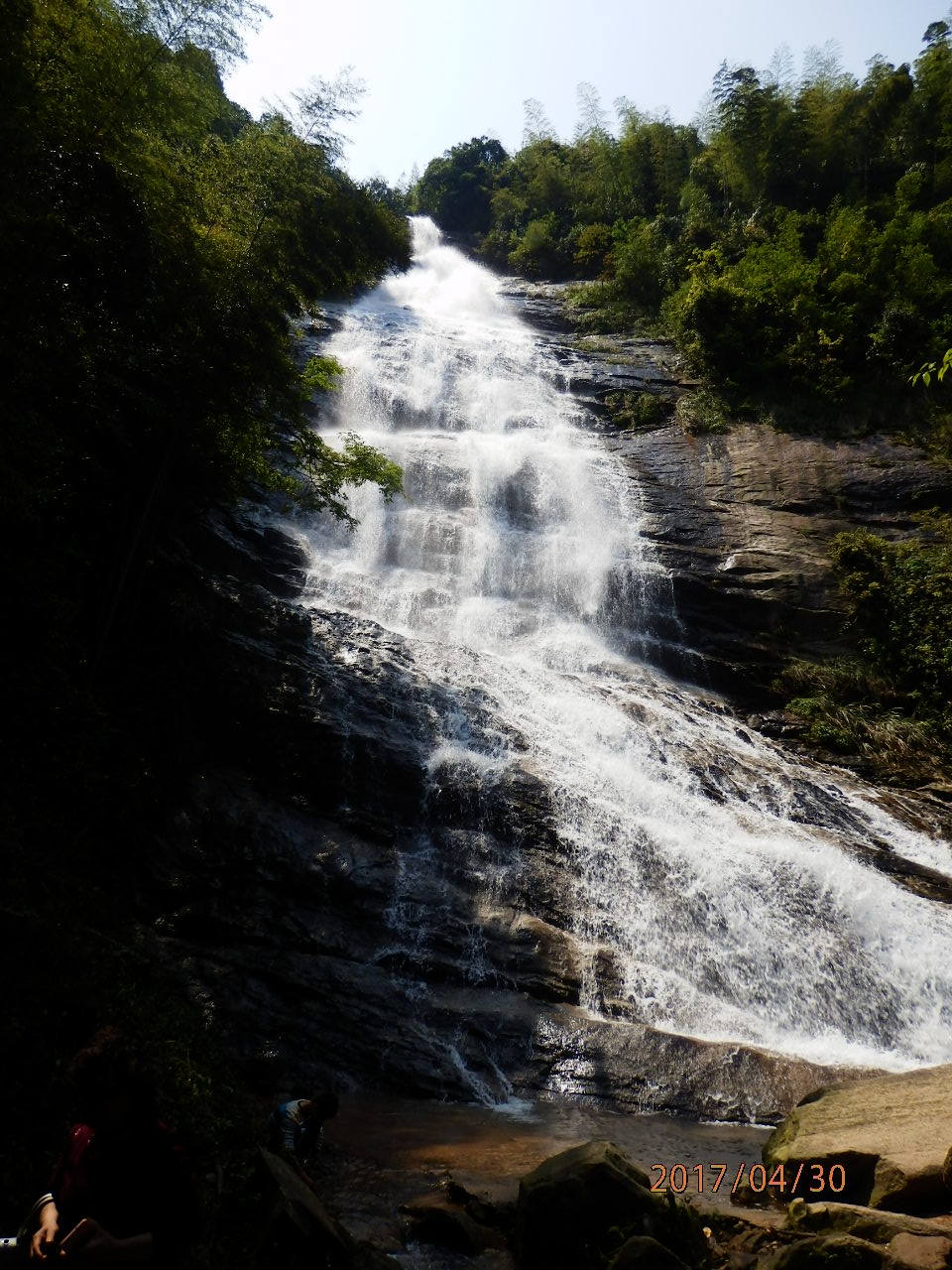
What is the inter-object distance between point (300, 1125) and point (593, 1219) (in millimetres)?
2020

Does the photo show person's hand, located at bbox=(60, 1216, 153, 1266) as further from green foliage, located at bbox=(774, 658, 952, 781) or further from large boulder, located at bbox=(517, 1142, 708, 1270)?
green foliage, located at bbox=(774, 658, 952, 781)

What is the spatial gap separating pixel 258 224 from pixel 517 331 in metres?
22.6

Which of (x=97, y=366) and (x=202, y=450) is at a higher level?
(x=97, y=366)

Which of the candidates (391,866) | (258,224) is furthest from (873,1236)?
(258,224)

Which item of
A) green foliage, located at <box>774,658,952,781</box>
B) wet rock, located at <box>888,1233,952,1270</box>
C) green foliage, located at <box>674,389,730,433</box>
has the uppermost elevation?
green foliage, located at <box>674,389,730,433</box>

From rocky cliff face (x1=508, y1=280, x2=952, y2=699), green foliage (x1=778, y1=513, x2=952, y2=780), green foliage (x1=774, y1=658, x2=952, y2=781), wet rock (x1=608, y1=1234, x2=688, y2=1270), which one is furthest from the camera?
rocky cliff face (x1=508, y1=280, x2=952, y2=699)

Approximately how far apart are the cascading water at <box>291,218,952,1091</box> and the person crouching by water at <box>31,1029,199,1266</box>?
561 centimetres

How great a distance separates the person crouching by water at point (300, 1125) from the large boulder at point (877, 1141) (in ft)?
10.6

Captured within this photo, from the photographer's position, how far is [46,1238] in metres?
2.11

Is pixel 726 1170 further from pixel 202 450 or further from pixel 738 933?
pixel 202 450

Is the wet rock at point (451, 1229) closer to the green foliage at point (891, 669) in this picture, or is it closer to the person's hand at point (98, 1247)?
the person's hand at point (98, 1247)

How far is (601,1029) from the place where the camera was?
743 cm

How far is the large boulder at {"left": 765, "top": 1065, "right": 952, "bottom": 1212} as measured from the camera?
14.1 feet

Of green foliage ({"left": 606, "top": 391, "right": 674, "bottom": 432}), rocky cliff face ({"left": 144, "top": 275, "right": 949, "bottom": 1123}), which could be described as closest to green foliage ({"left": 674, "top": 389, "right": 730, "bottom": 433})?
green foliage ({"left": 606, "top": 391, "right": 674, "bottom": 432})
